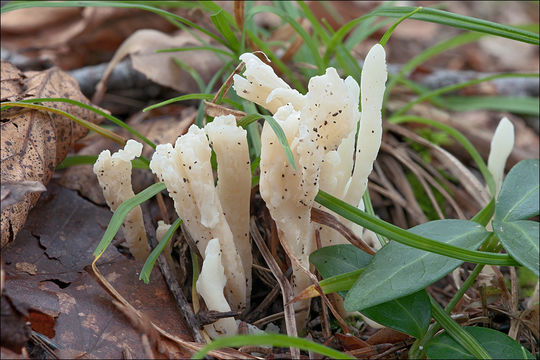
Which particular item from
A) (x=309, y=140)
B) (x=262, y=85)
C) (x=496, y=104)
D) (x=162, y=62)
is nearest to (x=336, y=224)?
(x=309, y=140)

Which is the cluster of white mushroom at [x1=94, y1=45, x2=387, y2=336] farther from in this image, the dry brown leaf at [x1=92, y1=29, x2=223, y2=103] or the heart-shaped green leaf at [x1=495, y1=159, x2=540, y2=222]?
the dry brown leaf at [x1=92, y1=29, x2=223, y2=103]

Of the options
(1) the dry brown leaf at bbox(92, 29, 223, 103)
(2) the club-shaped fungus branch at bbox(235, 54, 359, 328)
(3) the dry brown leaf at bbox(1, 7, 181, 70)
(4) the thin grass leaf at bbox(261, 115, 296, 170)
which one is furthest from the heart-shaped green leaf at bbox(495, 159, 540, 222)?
(3) the dry brown leaf at bbox(1, 7, 181, 70)

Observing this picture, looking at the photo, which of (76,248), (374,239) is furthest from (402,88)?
(76,248)

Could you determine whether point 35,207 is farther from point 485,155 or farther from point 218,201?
point 485,155

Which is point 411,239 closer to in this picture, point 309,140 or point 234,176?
point 309,140

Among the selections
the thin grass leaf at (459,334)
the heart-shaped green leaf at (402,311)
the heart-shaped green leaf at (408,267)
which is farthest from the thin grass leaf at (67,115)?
the thin grass leaf at (459,334)

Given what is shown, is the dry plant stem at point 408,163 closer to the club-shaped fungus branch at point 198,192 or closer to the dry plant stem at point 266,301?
the dry plant stem at point 266,301
